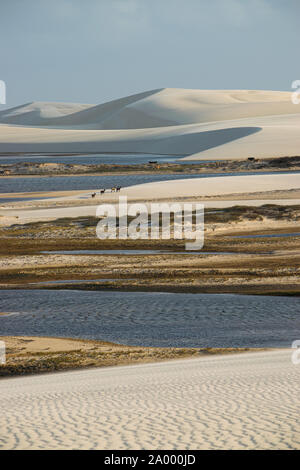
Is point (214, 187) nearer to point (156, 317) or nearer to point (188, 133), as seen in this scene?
point (156, 317)

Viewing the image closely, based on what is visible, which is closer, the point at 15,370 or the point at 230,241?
the point at 15,370

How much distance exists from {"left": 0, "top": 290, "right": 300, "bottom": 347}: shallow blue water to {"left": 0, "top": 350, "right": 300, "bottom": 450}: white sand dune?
2.25 metres

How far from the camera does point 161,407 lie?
10219 millimetres

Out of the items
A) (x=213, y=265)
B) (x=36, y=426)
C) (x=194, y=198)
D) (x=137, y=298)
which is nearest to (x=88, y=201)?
(x=194, y=198)

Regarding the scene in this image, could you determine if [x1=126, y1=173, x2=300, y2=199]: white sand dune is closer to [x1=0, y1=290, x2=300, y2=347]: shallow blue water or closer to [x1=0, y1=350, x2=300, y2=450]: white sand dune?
[x1=0, y1=290, x2=300, y2=347]: shallow blue water

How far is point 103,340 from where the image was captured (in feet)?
54.1

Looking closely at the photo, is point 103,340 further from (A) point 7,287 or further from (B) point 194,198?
(B) point 194,198

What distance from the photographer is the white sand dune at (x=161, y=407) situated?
27.7 feet

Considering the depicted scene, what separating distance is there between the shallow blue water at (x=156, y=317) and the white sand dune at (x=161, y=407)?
225 cm

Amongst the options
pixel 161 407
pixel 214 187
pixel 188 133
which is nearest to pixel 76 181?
pixel 214 187

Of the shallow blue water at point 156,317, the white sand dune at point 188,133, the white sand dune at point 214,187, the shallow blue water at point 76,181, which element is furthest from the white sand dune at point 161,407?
the white sand dune at point 188,133

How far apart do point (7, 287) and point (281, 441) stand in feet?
50.3

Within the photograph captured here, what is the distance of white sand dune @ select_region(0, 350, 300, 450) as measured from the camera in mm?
8438

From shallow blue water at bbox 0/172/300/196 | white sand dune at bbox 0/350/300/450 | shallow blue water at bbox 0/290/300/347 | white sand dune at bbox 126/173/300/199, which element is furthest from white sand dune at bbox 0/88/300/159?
white sand dune at bbox 0/350/300/450
